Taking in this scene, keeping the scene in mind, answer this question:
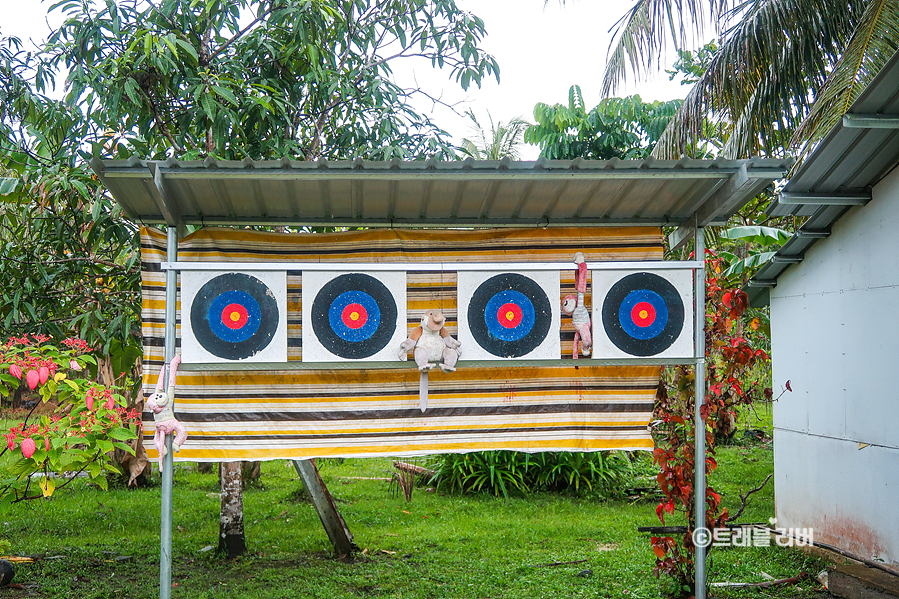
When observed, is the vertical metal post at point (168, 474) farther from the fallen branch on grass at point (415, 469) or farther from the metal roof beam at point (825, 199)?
the fallen branch on grass at point (415, 469)

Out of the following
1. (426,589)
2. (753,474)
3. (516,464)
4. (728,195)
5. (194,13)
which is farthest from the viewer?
(753,474)

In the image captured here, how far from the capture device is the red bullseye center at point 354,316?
312cm

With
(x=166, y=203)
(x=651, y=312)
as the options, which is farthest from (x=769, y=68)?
(x=166, y=203)

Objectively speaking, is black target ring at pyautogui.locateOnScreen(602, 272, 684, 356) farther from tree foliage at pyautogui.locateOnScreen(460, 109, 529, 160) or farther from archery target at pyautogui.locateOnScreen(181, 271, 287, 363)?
tree foliage at pyautogui.locateOnScreen(460, 109, 529, 160)

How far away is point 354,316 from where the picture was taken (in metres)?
3.12

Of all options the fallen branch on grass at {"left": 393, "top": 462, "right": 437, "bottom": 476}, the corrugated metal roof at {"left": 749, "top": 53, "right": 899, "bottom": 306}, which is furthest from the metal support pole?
the fallen branch on grass at {"left": 393, "top": 462, "right": 437, "bottom": 476}

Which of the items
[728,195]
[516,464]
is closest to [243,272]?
[728,195]

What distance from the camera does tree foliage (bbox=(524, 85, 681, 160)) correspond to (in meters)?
11.8

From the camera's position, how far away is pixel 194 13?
164 inches

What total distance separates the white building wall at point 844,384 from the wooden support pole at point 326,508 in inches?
119

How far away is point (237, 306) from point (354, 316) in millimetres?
535

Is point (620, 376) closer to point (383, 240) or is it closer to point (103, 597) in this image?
point (383, 240)

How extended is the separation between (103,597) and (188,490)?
3.35 metres

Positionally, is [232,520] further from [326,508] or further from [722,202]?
[722,202]
